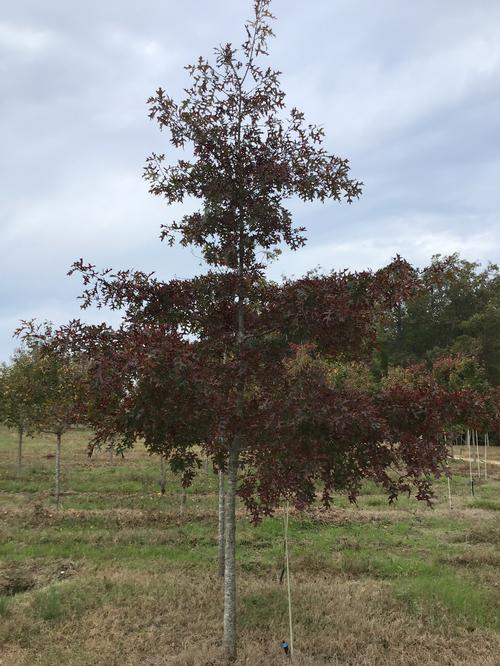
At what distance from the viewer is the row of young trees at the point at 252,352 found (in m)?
3.99

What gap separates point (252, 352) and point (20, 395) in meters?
13.9

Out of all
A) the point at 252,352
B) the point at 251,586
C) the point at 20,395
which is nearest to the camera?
the point at 252,352

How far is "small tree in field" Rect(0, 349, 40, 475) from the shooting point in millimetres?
15203

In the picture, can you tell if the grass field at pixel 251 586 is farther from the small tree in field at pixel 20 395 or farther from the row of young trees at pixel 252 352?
the small tree in field at pixel 20 395

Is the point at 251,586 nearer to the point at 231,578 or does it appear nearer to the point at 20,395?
the point at 231,578

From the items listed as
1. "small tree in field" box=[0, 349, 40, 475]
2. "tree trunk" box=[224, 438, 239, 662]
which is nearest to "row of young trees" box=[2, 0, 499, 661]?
"tree trunk" box=[224, 438, 239, 662]

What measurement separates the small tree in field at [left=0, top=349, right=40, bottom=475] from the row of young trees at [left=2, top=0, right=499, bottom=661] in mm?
11185

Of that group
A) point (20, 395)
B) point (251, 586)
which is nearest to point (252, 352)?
point (251, 586)

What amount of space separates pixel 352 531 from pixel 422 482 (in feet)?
23.5

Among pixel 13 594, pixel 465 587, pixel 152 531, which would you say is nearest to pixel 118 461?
pixel 152 531

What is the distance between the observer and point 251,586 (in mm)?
6797

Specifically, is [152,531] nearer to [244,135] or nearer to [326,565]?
[326,565]

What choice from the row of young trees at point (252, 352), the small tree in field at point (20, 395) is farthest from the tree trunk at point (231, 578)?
the small tree in field at point (20, 395)

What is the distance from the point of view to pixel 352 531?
10.5 meters
